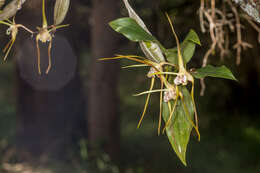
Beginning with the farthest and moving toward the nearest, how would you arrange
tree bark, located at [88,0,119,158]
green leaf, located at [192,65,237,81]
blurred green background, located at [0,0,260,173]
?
tree bark, located at [88,0,119,158]
blurred green background, located at [0,0,260,173]
green leaf, located at [192,65,237,81]

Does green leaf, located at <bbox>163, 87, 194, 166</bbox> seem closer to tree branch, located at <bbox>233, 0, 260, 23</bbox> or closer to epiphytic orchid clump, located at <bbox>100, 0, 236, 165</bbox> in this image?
epiphytic orchid clump, located at <bbox>100, 0, 236, 165</bbox>

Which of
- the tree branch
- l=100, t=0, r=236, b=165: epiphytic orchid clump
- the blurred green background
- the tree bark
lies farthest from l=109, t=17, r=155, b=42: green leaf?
the tree bark

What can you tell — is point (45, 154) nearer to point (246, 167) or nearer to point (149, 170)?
point (149, 170)

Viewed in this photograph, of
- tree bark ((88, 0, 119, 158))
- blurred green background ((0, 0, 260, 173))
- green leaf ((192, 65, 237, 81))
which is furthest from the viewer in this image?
tree bark ((88, 0, 119, 158))

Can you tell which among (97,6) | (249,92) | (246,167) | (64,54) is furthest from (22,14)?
(249,92)

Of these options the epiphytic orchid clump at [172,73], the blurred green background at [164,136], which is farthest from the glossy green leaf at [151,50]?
the blurred green background at [164,136]

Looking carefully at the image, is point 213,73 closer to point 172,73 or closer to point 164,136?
point 172,73
